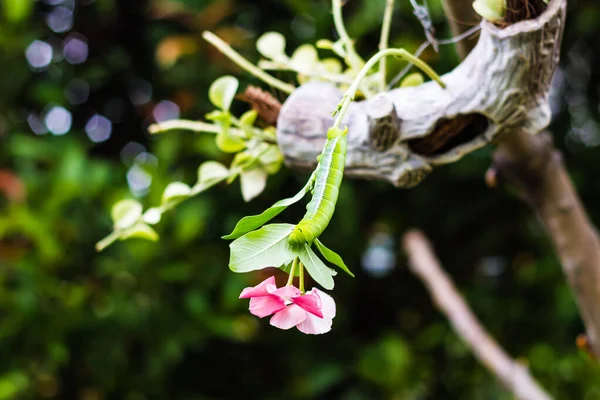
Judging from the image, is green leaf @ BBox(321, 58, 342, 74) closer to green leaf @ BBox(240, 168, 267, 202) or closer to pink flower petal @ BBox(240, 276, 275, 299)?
green leaf @ BBox(240, 168, 267, 202)

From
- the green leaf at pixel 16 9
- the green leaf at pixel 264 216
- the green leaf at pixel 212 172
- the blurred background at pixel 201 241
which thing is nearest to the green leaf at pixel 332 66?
the green leaf at pixel 212 172

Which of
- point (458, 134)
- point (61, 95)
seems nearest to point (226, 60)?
point (61, 95)

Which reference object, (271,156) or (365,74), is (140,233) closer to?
(271,156)

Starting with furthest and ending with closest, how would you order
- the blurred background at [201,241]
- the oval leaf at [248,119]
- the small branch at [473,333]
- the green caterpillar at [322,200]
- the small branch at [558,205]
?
1. the blurred background at [201,241]
2. the small branch at [473,333]
3. the small branch at [558,205]
4. the oval leaf at [248,119]
5. the green caterpillar at [322,200]

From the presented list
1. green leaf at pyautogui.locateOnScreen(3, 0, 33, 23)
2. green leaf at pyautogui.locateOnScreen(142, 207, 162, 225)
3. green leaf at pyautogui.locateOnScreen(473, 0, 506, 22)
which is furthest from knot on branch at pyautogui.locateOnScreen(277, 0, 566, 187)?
green leaf at pyautogui.locateOnScreen(3, 0, 33, 23)

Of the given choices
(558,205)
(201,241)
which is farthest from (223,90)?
(201,241)

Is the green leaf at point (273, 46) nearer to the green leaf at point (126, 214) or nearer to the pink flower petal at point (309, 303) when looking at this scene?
the green leaf at point (126, 214)

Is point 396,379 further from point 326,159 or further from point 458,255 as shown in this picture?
point 326,159

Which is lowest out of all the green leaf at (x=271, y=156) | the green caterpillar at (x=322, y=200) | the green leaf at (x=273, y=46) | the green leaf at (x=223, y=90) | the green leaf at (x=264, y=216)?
the green leaf at (x=271, y=156)
